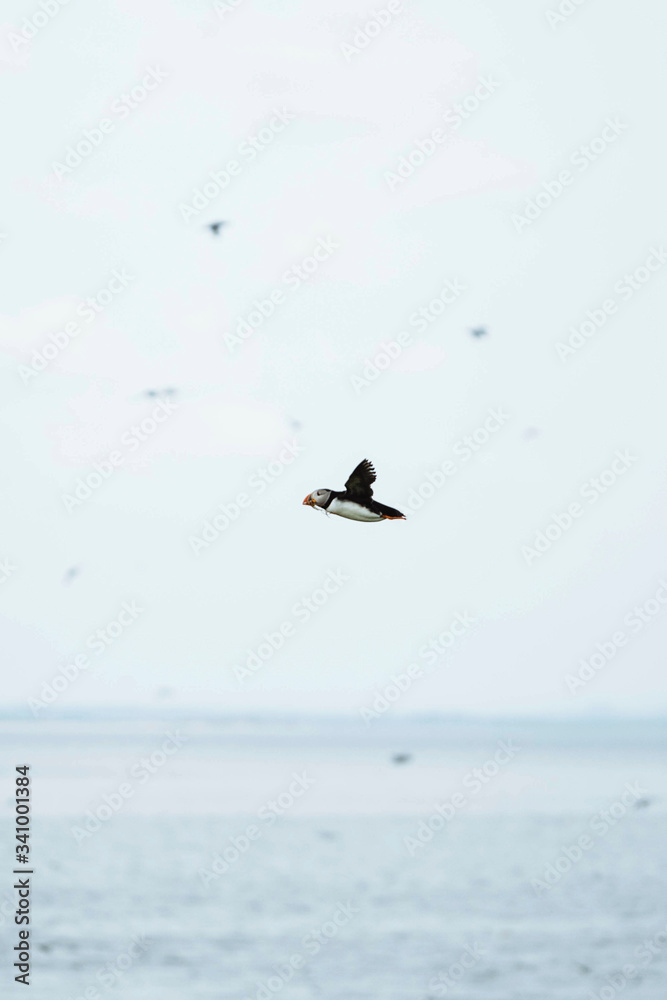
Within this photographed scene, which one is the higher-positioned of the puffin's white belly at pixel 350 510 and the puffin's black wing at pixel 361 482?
the puffin's black wing at pixel 361 482

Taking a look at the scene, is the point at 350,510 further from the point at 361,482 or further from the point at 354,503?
the point at 361,482

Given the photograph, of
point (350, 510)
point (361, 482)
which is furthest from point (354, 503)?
point (361, 482)

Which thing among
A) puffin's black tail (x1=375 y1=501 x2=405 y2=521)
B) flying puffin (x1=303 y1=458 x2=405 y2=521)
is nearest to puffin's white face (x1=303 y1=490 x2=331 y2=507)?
flying puffin (x1=303 y1=458 x2=405 y2=521)

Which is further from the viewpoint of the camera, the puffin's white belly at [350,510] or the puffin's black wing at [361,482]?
the puffin's black wing at [361,482]

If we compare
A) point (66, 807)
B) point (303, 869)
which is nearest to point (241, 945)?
point (303, 869)

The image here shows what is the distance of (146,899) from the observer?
33.0m

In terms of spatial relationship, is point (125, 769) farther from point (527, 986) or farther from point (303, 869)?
point (527, 986)

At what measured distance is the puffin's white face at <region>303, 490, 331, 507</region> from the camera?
1427cm

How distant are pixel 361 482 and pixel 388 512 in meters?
0.58

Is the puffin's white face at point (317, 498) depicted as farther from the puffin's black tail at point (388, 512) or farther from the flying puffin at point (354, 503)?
the puffin's black tail at point (388, 512)

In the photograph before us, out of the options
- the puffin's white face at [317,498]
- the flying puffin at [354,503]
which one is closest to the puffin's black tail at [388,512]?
the flying puffin at [354,503]

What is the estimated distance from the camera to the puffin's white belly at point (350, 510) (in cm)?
1433

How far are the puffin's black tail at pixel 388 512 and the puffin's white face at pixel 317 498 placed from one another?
21.5 inches

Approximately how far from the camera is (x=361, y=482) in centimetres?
1462
